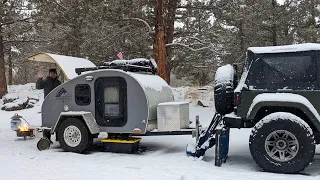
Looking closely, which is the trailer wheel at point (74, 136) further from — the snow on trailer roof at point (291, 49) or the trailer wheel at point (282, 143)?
the snow on trailer roof at point (291, 49)

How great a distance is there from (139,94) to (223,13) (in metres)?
8.53

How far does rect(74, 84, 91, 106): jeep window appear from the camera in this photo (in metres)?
8.18

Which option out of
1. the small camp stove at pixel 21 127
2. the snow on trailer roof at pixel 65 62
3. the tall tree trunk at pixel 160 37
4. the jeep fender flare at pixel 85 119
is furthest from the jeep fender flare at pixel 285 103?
the tall tree trunk at pixel 160 37

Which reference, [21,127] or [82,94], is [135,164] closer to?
[82,94]

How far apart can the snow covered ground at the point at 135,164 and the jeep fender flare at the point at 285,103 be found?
1.01 meters

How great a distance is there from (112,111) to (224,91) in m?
2.71

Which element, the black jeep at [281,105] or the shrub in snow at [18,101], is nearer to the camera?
the black jeep at [281,105]

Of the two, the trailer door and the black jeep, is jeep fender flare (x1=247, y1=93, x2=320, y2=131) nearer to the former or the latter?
the black jeep

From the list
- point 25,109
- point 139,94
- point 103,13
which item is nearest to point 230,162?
point 139,94

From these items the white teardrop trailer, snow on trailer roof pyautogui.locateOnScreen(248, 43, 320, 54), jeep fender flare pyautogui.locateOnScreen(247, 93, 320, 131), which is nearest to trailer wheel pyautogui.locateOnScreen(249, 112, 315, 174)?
jeep fender flare pyautogui.locateOnScreen(247, 93, 320, 131)

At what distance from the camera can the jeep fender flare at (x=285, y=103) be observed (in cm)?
599

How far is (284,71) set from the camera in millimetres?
6348

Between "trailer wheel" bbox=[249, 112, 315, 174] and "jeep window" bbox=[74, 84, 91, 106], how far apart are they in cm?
395

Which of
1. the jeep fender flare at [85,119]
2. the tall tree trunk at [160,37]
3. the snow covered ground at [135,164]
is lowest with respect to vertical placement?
the snow covered ground at [135,164]
